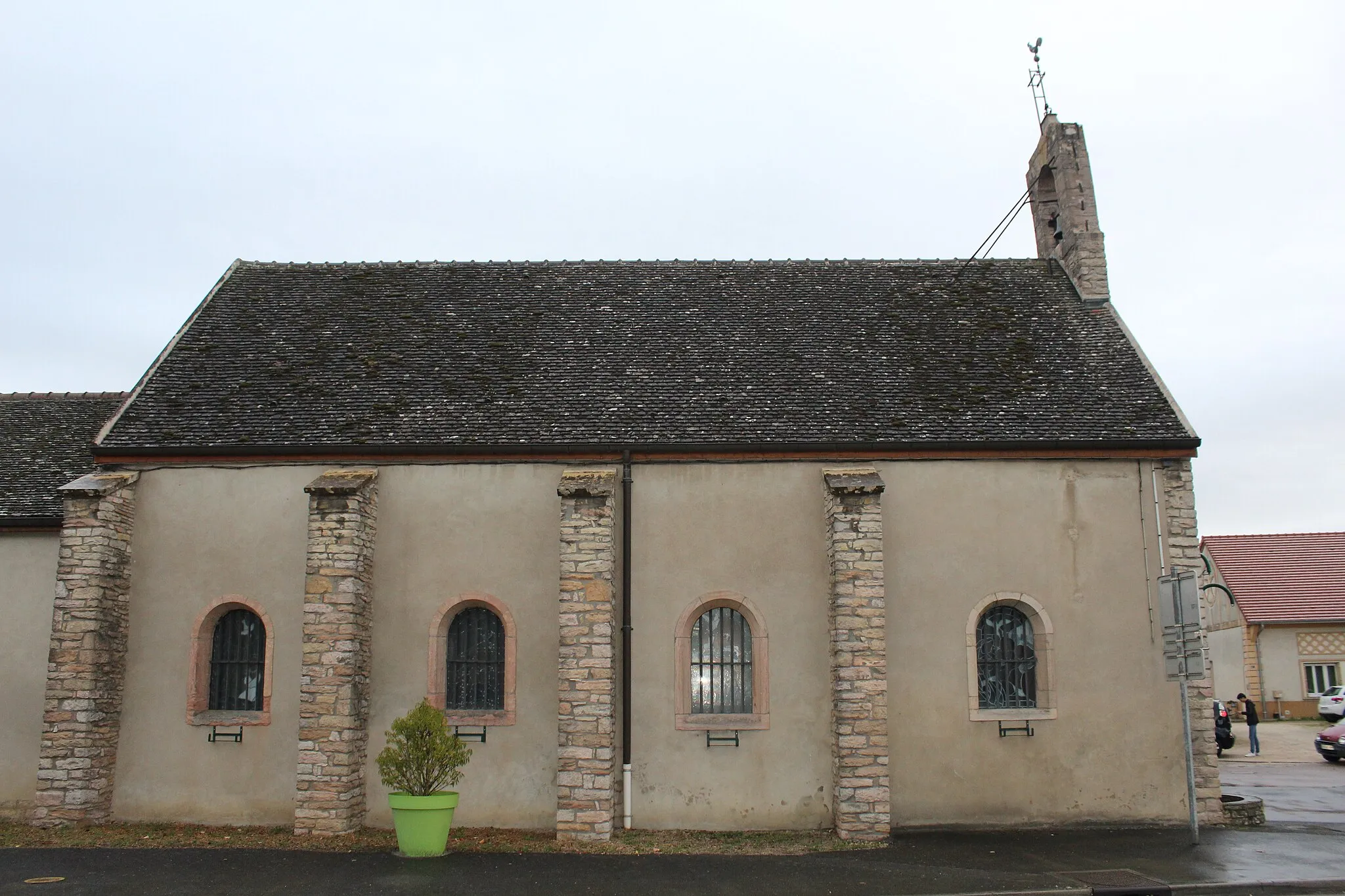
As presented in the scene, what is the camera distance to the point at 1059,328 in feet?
56.9

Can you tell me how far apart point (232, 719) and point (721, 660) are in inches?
275

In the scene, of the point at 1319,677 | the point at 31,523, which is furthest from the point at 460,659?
the point at 1319,677

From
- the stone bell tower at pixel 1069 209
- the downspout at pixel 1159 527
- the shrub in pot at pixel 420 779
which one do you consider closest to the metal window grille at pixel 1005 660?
the downspout at pixel 1159 527

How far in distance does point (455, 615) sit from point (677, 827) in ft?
14.2

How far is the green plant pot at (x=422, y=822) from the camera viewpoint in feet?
39.9

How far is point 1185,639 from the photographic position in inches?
497

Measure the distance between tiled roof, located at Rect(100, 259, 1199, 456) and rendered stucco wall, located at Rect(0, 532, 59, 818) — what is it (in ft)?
7.30

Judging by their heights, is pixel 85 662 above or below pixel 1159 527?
below

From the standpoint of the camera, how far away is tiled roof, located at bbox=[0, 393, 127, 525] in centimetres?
1562

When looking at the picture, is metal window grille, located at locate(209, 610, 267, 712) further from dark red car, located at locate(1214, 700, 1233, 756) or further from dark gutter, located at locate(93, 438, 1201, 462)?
dark red car, located at locate(1214, 700, 1233, 756)

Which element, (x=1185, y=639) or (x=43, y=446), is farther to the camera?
(x=43, y=446)

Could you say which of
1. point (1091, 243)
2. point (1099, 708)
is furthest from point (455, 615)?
point (1091, 243)

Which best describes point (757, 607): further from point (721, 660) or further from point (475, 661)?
point (475, 661)

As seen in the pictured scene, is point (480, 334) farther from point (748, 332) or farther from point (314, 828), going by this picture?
point (314, 828)
